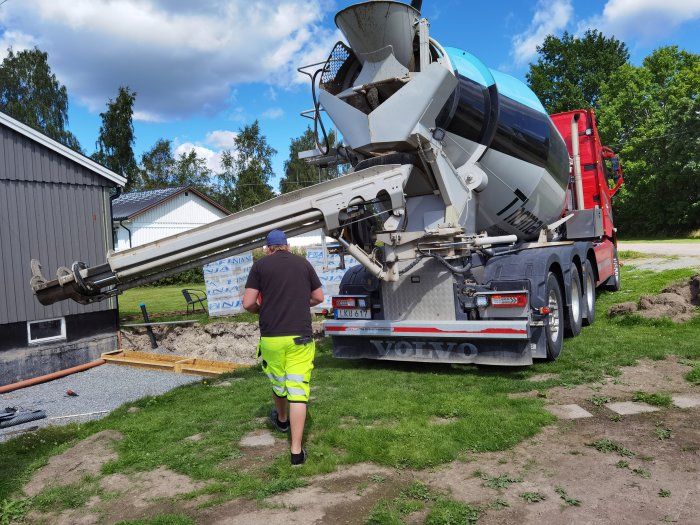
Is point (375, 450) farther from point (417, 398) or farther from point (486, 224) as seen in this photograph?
point (486, 224)

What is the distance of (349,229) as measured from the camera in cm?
640

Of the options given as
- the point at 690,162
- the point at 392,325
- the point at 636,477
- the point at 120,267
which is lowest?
the point at 636,477

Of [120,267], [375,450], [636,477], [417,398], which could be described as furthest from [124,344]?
[636,477]

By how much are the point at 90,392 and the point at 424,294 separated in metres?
5.75

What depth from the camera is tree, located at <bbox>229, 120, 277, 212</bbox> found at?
171 feet

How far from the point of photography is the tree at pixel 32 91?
39.7 meters

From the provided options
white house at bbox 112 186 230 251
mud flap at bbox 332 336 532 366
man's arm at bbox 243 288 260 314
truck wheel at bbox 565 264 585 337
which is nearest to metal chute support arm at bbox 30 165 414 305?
man's arm at bbox 243 288 260 314

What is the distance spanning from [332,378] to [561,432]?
2.90m

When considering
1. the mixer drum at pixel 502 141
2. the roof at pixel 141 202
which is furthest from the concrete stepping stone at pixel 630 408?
the roof at pixel 141 202

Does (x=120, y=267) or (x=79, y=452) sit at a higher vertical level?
(x=120, y=267)

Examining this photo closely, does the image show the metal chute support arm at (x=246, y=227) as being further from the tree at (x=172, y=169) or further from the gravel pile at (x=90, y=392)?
the tree at (x=172, y=169)

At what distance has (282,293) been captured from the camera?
14.6 feet

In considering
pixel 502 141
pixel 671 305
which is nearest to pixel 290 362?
pixel 502 141

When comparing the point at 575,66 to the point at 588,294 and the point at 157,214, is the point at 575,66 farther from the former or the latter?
the point at 588,294
